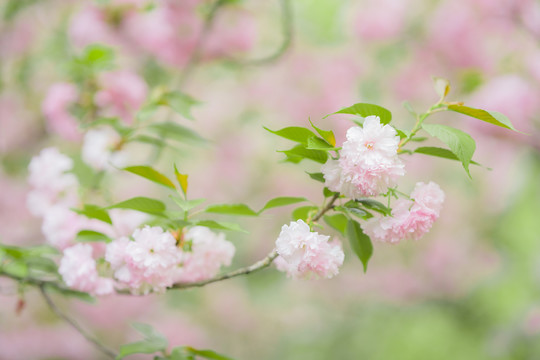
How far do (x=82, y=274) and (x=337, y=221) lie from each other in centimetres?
41

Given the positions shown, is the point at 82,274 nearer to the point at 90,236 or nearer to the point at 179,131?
the point at 90,236

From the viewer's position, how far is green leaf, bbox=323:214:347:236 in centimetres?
77

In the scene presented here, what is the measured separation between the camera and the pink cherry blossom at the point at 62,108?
1356 millimetres

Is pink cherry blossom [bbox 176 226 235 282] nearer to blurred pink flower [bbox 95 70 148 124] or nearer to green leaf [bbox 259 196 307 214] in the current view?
green leaf [bbox 259 196 307 214]

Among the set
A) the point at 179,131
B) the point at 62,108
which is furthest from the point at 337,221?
the point at 62,108

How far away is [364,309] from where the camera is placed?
146 inches

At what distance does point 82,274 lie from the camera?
84 cm

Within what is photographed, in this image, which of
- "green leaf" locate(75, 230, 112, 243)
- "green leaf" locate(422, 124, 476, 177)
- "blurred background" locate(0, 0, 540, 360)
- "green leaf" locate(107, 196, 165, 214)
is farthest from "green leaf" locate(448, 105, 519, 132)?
"blurred background" locate(0, 0, 540, 360)

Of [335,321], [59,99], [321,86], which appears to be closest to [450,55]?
[321,86]

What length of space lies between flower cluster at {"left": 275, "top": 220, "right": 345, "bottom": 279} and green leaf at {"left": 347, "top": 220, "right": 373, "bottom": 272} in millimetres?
41

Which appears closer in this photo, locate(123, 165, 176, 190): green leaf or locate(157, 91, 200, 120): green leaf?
locate(123, 165, 176, 190): green leaf

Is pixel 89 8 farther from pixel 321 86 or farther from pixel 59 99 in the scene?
pixel 321 86

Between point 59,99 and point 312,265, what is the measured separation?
0.95 m

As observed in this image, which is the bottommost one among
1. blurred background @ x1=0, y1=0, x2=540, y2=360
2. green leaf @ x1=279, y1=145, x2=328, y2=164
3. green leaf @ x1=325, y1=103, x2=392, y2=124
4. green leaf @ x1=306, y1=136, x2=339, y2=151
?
blurred background @ x1=0, y1=0, x2=540, y2=360
